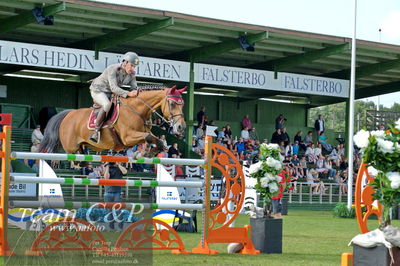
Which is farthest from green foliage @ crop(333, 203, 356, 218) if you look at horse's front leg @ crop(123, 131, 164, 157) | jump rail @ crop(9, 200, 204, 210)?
horse's front leg @ crop(123, 131, 164, 157)

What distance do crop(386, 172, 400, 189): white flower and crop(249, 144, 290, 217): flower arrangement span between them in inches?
153

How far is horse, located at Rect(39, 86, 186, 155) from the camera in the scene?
9891mm

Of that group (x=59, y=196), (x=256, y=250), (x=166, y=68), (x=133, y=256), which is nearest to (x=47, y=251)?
(x=133, y=256)

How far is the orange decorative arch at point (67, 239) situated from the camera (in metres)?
8.91

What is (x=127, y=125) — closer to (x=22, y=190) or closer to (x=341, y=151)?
(x=22, y=190)

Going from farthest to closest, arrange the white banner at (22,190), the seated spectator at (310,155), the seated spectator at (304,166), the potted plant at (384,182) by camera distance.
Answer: the seated spectator at (310,155), the seated spectator at (304,166), the white banner at (22,190), the potted plant at (384,182)

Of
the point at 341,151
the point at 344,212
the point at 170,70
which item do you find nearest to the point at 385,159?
the point at 344,212

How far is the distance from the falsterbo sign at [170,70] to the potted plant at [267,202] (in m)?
11.9

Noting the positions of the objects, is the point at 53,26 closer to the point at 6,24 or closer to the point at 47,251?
the point at 6,24

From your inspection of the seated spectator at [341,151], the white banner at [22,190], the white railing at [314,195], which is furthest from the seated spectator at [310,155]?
the white banner at [22,190]

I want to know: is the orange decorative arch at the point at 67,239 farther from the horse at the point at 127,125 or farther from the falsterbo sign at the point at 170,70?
the falsterbo sign at the point at 170,70

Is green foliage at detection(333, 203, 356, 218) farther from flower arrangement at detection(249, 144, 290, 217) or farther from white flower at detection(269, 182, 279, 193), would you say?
white flower at detection(269, 182, 279, 193)

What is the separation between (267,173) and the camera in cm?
1098

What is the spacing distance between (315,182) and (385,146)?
68.1 feet
